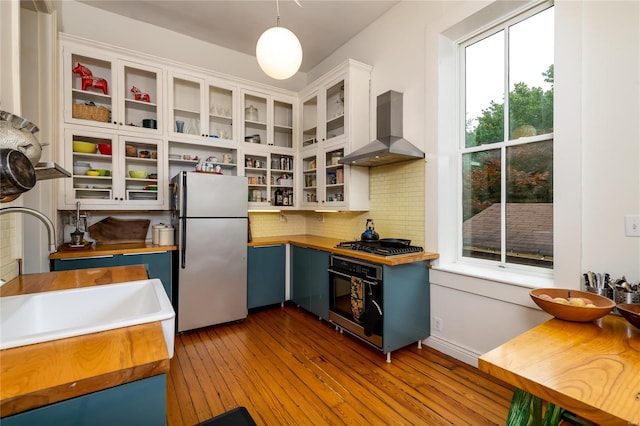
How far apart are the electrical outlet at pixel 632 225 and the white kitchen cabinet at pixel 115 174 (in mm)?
3825

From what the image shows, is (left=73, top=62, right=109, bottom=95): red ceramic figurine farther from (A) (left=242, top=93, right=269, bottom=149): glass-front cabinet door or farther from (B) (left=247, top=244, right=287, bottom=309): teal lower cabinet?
(B) (left=247, top=244, right=287, bottom=309): teal lower cabinet

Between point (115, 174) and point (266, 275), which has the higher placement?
point (115, 174)

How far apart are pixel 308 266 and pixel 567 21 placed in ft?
9.57

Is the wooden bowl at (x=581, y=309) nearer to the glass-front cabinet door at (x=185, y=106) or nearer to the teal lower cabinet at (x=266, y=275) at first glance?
the teal lower cabinet at (x=266, y=275)

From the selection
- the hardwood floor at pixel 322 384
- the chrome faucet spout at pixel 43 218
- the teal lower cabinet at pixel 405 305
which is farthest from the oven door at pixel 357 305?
the chrome faucet spout at pixel 43 218

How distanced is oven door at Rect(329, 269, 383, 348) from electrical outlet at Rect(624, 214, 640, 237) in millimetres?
1520

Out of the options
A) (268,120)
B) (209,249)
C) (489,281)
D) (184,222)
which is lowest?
(489,281)

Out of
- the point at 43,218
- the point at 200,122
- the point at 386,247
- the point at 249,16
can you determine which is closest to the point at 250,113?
the point at 200,122

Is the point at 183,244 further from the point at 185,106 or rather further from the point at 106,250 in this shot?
the point at 185,106

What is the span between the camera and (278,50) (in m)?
1.78

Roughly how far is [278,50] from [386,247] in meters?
1.82

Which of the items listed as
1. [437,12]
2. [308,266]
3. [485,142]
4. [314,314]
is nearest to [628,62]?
[485,142]

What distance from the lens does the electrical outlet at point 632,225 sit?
161 centimetres

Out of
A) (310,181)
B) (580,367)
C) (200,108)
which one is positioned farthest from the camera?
(310,181)
